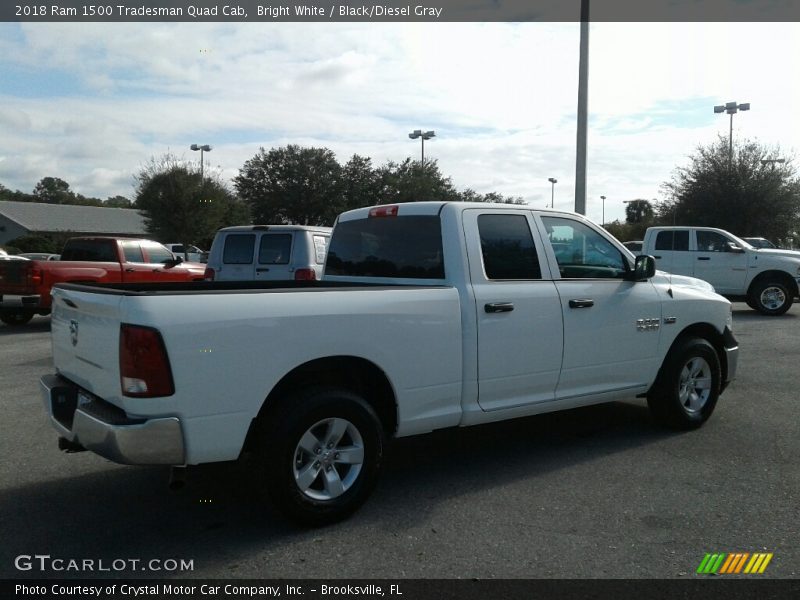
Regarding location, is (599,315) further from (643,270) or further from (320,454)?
(320,454)

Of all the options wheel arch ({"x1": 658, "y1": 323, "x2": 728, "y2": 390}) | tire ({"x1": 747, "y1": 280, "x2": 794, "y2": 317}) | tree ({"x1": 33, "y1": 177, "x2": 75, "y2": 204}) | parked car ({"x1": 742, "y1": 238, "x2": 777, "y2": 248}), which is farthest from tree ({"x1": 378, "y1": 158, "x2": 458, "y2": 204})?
tree ({"x1": 33, "y1": 177, "x2": 75, "y2": 204})

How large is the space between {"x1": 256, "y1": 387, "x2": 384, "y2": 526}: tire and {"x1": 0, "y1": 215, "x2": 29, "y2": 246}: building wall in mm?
65525

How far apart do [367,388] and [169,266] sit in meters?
11.9

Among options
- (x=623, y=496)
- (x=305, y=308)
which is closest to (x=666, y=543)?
(x=623, y=496)

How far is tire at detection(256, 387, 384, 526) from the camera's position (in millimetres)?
4023

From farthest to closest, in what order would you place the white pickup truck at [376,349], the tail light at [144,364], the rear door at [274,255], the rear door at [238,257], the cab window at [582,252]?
the rear door at [238,257] < the rear door at [274,255] < the cab window at [582,252] < the white pickup truck at [376,349] < the tail light at [144,364]

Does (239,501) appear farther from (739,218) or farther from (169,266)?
(739,218)

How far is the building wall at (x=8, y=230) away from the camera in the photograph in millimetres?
62219

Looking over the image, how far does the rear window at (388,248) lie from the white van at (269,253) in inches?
224

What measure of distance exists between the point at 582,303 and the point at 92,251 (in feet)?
40.7

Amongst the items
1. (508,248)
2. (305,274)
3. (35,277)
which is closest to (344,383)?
(508,248)

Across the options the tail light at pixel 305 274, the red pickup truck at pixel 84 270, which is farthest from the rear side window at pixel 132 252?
the tail light at pixel 305 274

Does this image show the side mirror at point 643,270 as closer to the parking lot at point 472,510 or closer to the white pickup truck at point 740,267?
→ the parking lot at point 472,510

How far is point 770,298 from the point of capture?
1641 centimetres
